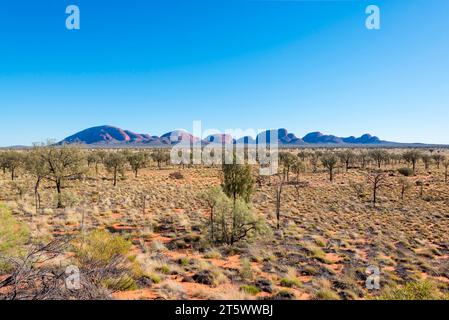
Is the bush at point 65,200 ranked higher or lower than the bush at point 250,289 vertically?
higher

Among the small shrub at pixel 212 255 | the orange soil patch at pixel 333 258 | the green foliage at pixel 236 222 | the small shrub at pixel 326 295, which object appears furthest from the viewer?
the green foliage at pixel 236 222

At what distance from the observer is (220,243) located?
58.3 feet

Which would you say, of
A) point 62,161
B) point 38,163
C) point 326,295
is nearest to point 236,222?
point 326,295

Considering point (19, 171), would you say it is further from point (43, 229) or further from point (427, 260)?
point (427, 260)

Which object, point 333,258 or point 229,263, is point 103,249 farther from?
point 333,258

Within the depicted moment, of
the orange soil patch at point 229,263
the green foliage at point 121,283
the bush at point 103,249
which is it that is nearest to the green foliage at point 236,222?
the orange soil patch at point 229,263

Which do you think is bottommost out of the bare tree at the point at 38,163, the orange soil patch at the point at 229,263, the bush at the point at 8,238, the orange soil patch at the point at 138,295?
the orange soil patch at the point at 229,263

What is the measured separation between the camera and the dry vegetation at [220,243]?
32.2 ft

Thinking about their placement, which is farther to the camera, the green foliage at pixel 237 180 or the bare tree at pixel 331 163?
the bare tree at pixel 331 163

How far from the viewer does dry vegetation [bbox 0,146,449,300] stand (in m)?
9.80

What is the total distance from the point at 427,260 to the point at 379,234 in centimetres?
551

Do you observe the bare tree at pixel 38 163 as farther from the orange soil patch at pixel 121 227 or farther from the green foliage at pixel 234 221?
the green foliage at pixel 234 221

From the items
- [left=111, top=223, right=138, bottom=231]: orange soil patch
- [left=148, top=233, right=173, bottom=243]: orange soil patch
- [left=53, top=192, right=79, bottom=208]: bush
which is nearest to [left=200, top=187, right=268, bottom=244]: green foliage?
[left=148, top=233, right=173, bottom=243]: orange soil patch
